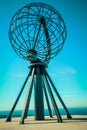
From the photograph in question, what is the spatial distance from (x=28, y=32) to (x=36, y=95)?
9663 millimetres

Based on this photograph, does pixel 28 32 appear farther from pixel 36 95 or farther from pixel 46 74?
pixel 36 95

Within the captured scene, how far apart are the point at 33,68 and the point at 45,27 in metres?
7.25

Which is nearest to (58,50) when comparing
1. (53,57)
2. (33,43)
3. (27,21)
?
(53,57)

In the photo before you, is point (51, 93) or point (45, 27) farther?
point (45, 27)

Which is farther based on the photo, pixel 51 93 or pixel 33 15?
pixel 33 15

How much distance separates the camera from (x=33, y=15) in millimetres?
38062

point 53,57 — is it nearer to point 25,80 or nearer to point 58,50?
point 58,50

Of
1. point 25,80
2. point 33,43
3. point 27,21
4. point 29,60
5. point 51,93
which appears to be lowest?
point 51,93

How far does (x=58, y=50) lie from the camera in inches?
1501

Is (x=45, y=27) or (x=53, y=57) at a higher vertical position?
(x=45, y=27)

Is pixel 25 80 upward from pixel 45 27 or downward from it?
downward

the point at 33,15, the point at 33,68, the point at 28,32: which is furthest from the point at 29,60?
the point at 33,15

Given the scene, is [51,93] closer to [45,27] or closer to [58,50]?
[58,50]

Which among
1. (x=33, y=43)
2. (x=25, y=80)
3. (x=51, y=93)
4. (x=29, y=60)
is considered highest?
(x=33, y=43)
